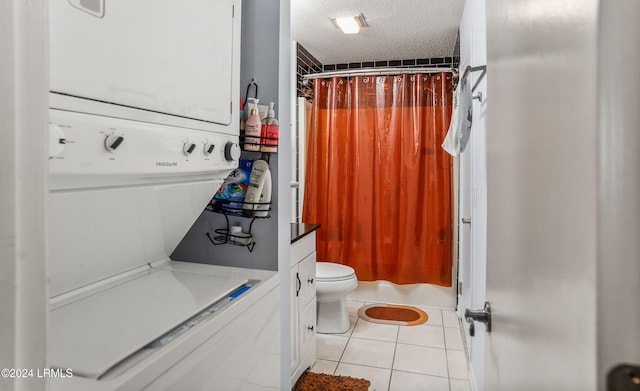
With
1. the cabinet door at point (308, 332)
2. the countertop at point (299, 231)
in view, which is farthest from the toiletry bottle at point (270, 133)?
the cabinet door at point (308, 332)

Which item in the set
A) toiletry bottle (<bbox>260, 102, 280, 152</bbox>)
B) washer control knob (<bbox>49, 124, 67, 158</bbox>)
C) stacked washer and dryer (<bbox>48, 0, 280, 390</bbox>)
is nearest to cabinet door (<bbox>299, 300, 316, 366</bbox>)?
stacked washer and dryer (<bbox>48, 0, 280, 390</bbox>)

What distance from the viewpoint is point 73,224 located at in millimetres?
1057

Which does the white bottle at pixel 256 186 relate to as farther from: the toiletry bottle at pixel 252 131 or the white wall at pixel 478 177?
the white wall at pixel 478 177

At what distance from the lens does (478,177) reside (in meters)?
2.07

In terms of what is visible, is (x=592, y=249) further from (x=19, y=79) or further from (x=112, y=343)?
(x=112, y=343)

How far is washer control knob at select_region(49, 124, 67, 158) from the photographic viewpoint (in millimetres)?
792

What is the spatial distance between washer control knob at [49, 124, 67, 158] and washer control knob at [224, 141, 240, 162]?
0.64 metres

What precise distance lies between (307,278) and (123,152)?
1533 millimetres

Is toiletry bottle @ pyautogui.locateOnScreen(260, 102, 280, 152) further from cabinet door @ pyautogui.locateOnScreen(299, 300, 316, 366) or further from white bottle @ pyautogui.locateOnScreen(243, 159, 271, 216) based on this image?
cabinet door @ pyautogui.locateOnScreen(299, 300, 316, 366)

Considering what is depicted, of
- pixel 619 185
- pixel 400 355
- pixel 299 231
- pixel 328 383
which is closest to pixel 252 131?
pixel 299 231

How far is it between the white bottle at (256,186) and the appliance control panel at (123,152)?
20cm

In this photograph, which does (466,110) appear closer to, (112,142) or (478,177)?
(478,177)

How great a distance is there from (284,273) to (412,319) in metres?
1.98

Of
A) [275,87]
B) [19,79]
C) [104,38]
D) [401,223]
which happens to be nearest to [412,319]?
[401,223]
